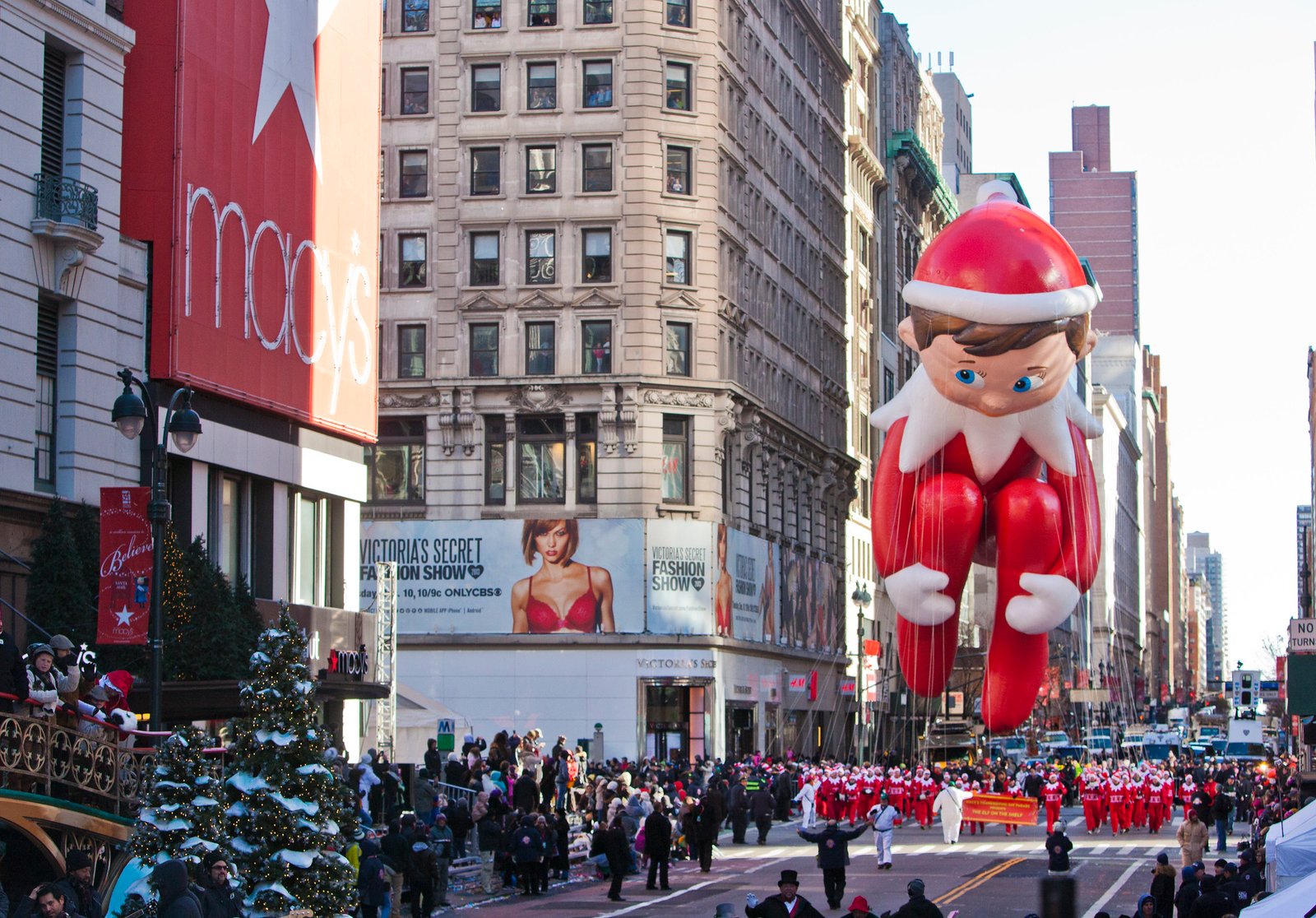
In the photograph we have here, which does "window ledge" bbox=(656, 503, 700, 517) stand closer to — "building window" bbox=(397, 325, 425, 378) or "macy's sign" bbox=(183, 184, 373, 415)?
"building window" bbox=(397, 325, 425, 378)

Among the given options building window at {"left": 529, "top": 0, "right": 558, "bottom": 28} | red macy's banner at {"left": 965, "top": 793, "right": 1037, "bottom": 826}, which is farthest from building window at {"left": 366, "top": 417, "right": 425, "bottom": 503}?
red macy's banner at {"left": 965, "top": 793, "right": 1037, "bottom": 826}

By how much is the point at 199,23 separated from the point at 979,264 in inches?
902

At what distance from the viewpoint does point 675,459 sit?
6338 centimetres

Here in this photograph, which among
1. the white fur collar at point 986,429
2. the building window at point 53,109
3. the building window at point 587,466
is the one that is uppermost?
the building window at point 53,109

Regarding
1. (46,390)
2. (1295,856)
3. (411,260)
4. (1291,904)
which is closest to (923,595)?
(1291,904)

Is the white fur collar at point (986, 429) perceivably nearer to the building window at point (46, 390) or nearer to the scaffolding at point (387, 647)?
the building window at point (46, 390)

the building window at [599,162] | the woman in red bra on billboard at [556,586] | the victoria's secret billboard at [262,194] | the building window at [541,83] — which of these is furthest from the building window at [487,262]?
the victoria's secret billboard at [262,194]

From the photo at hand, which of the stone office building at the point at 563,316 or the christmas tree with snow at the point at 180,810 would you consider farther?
the stone office building at the point at 563,316

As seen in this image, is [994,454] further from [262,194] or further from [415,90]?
[415,90]

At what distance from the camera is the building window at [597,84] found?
63.5 metres

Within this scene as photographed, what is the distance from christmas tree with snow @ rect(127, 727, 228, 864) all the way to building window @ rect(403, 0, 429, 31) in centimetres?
4737

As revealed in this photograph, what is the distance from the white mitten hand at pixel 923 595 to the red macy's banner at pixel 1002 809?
92.1ft

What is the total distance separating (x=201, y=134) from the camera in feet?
122

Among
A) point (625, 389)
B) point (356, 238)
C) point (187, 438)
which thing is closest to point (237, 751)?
point (187, 438)
